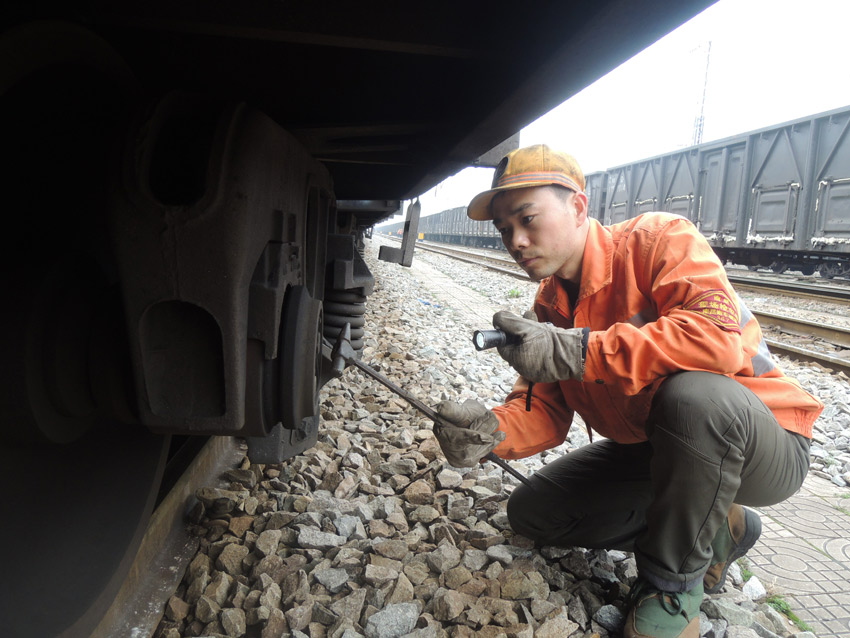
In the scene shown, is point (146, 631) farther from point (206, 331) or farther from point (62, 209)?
point (62, 209)

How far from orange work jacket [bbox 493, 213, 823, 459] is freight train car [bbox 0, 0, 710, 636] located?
53 centimetres

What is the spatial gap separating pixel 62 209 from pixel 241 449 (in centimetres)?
152

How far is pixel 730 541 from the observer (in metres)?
1.84

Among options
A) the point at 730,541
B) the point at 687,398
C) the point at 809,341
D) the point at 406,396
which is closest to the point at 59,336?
the point at 406,396

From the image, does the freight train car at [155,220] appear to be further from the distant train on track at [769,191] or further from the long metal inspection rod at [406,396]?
the distant train on track at [769,191]

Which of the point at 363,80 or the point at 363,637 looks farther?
the point at 363,80

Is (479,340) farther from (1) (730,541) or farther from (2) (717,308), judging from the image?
(1) (730,541)

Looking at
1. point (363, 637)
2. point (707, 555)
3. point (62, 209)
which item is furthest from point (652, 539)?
point (62, 209)

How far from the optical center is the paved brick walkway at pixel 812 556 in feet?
6.11

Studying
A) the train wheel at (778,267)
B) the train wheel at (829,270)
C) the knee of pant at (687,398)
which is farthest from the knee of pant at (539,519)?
the train wheel at (778,267)

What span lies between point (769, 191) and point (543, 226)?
12.3m

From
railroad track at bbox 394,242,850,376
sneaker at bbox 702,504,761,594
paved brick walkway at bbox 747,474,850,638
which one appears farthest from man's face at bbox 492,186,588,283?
railroad track at bbox 394,242,850,376

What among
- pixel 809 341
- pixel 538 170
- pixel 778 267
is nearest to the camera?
pixel 538 170

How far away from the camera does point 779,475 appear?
5.58 feet
